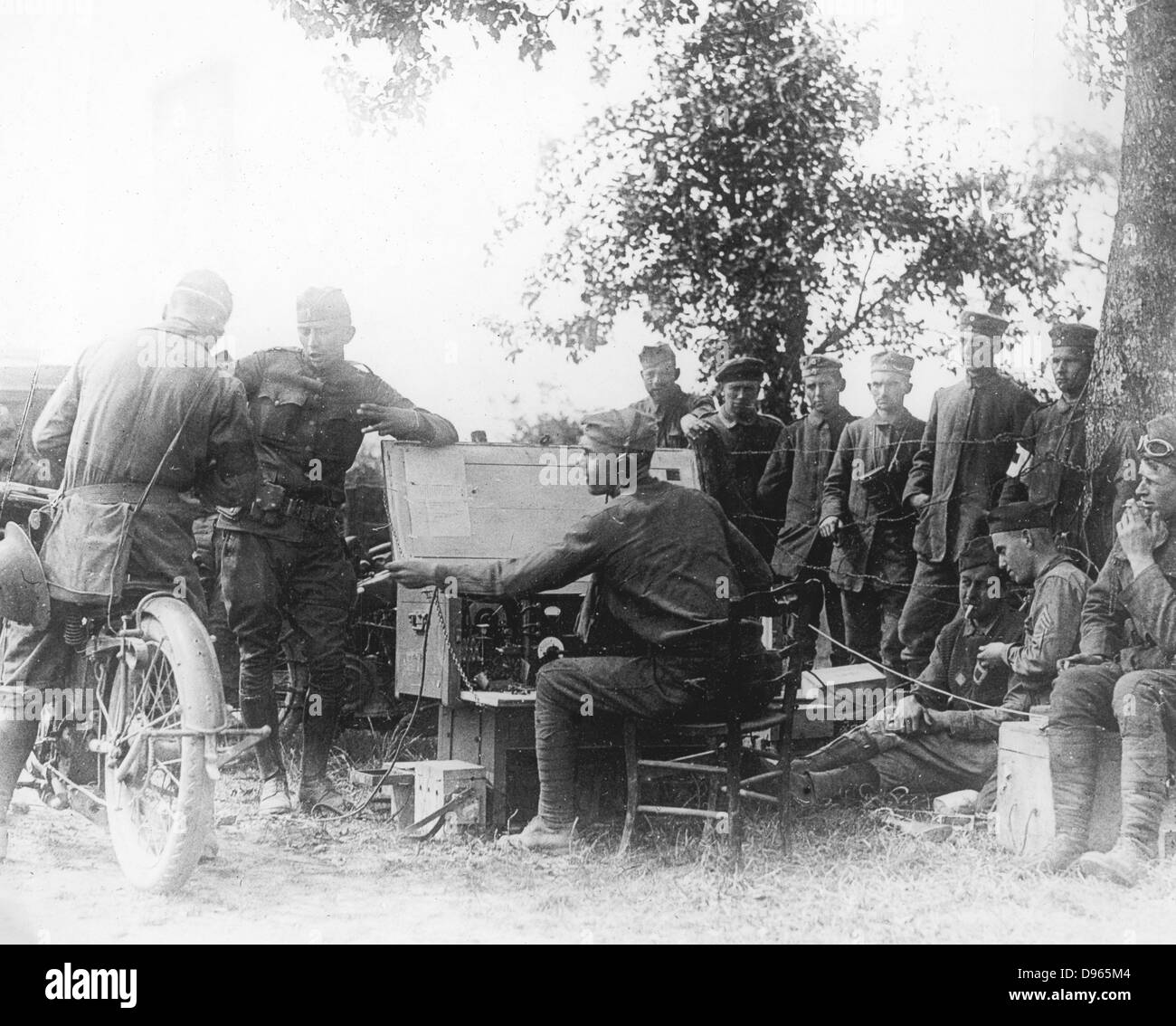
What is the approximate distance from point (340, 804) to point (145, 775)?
4.23ft

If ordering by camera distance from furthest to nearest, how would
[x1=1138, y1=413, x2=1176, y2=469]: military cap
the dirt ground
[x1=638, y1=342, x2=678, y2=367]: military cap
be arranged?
[x1=638, y1=342, x2=678, y2=367]: military cap < [x1=1138, y1=413, x2=1176, y2=469]: military cap < the dirt ground

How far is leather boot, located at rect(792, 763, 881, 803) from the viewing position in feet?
17.3

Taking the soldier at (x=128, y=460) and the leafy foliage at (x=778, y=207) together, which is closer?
the soldier at (x=128, y=460)

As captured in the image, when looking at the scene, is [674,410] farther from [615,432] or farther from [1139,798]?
[1139,798]

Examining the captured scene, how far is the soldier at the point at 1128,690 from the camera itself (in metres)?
4.50

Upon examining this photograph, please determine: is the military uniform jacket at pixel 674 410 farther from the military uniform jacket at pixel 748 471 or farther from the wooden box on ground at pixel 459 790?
the wooden box on ground at pixel 459 790

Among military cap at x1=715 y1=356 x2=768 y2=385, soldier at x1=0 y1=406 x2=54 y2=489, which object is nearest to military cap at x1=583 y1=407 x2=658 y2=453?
military cap at x1=715 y1=356 x2=768 y2=385

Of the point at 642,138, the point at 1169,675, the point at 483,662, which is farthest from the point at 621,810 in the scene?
the point at 642,138

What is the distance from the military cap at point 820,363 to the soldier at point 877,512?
0.52 ft

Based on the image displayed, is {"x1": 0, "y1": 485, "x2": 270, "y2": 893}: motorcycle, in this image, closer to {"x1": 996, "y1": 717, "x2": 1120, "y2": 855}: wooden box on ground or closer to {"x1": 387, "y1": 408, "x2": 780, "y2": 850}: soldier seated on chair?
{"x1": 387, "y1": 408, "x2": 780, "y2": 850}: soldier seated on chair

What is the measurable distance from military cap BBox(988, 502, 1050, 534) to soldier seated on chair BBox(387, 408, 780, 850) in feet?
3.96

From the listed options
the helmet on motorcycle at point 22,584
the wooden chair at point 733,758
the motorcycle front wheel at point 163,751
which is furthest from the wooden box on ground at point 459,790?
the helmet on motorcycle at point 22,584
